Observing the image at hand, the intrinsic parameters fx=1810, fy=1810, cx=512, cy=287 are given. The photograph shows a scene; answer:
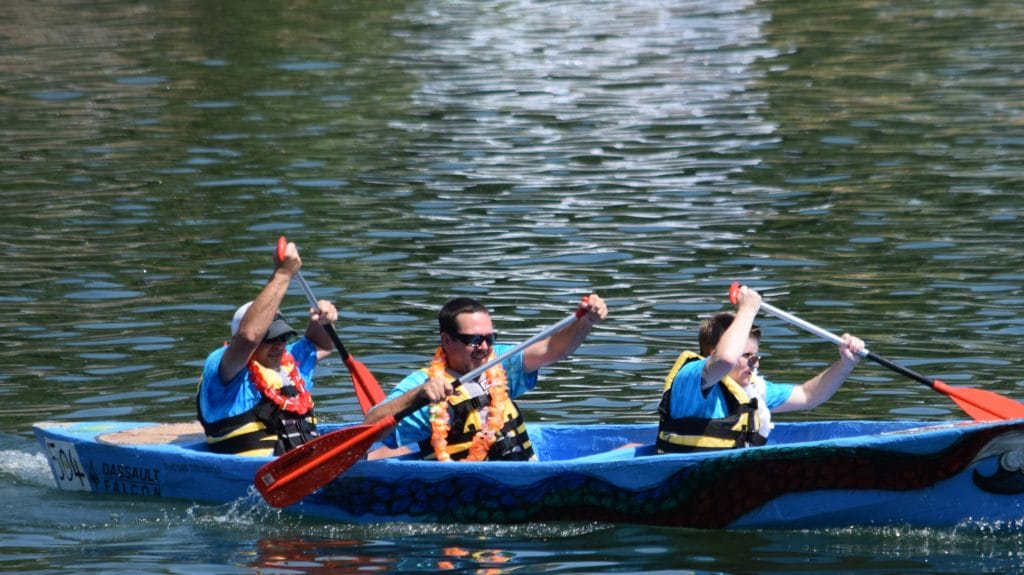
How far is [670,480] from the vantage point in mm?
9672

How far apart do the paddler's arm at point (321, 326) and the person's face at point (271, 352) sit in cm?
57

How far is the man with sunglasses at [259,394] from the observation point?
10406 millimetres

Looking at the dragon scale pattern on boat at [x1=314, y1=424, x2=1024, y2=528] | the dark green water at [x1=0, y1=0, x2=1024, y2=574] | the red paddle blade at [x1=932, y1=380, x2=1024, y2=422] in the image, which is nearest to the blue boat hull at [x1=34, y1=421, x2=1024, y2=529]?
the dragon scale pattern on boat at [x1=314, y1=424, x2=1024, y2=528]

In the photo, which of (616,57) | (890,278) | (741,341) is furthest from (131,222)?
(616,57)

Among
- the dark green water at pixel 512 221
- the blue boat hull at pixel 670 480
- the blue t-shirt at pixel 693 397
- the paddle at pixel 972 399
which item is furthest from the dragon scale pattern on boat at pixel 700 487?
the paddle at pixel 972 399

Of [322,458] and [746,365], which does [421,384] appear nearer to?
[322,458]

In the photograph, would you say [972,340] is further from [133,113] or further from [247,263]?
[133,113]

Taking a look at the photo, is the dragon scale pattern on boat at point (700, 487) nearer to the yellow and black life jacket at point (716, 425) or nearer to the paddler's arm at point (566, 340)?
the yellow and black life jacket at point (716, 425)

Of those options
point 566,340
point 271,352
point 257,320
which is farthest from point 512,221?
point 257,320

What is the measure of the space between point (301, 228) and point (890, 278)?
602cm

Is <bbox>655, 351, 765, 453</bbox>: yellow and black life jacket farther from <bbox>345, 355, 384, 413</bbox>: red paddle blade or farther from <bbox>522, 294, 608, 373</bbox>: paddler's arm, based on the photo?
<bbox>345, 355, 384, 413</bbox>: red paddle blade

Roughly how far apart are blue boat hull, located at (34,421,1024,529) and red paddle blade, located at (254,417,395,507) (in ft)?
0.61

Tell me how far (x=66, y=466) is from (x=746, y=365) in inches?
174

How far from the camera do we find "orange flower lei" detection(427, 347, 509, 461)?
33.5 feet
